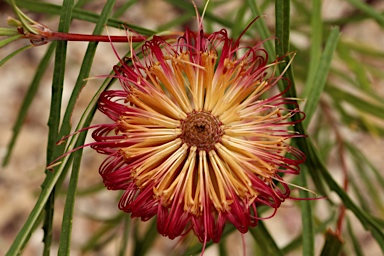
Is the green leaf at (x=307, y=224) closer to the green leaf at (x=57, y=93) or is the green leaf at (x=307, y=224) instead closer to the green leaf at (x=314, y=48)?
the green leaf at (x=314, y=48)

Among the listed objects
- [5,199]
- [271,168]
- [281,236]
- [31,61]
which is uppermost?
[31,61]

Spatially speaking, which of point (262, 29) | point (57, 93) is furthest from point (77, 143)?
point (262, 29)

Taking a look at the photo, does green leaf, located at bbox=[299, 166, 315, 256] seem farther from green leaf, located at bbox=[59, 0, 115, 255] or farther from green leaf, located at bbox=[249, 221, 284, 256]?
green leaf, located at bbox=[59, 0, 115, 255]

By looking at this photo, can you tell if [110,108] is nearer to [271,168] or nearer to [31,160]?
[271,168]

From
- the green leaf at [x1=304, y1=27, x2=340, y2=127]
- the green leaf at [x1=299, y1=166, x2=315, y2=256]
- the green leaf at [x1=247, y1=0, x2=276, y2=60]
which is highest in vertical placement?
the green leaf at [x1=247, y1=0, x2=276, y2=60]

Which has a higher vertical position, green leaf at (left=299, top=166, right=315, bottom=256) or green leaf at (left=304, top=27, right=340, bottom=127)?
green leaf at (left=304, top=27, right=340, bottom=127)

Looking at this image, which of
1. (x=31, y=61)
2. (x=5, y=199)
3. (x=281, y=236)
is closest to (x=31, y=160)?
(x=5, y=199)

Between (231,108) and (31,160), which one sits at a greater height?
(31,160)

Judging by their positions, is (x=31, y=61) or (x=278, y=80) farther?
(x=31, y=61)

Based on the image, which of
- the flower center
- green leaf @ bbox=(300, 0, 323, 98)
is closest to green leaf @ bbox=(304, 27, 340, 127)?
green leaf @ bbox=(300, 0, 323, 98)
